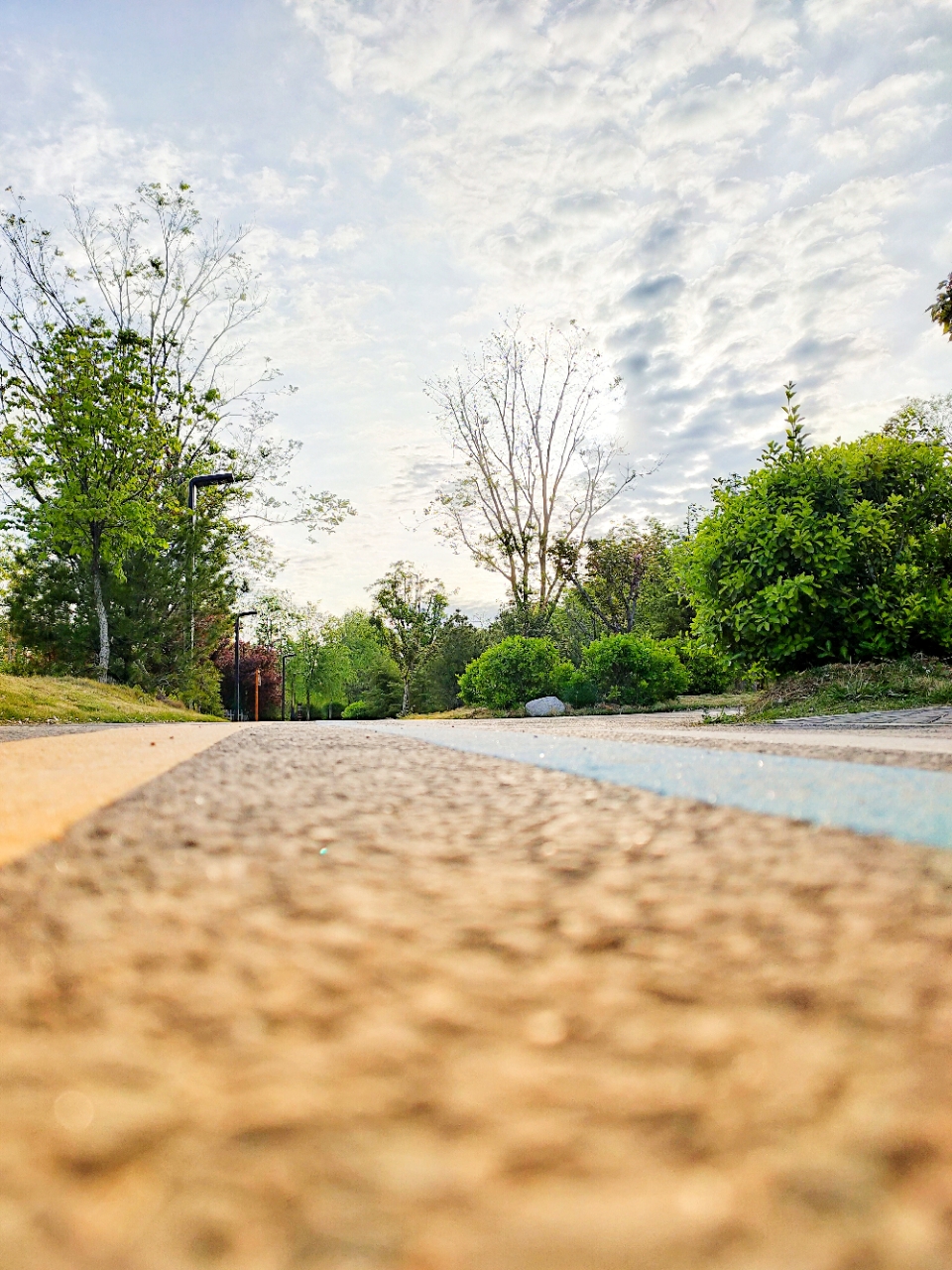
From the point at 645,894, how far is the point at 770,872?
0.13 metres

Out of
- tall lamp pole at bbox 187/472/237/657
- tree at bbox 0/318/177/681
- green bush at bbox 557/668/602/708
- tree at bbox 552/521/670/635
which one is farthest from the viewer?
tree at bbox 552/521/670/635

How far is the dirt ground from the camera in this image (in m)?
0.24

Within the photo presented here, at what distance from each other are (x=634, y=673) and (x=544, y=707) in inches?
83.9

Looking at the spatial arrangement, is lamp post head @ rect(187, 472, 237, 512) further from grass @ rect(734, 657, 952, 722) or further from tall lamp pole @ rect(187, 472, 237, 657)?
grass @ rect(734, 657, 952, 722)

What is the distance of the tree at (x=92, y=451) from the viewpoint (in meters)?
13.2

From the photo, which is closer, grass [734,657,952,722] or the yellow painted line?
the yellow painted line

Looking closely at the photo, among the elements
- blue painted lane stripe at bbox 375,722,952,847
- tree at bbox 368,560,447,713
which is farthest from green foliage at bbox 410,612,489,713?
blue painted lane stripe at bbox 375,722,952,847

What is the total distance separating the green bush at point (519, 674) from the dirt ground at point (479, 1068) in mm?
16560

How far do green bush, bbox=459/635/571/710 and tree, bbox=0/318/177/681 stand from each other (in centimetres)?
785

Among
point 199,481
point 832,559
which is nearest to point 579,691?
point 832,559

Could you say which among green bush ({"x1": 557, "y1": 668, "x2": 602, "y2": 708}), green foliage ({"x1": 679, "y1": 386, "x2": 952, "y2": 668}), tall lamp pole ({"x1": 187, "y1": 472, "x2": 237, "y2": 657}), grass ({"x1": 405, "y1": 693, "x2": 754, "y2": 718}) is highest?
tall lamp pole ({"x1": 187, "y1": 472, "x2": 237, "y2": 657})

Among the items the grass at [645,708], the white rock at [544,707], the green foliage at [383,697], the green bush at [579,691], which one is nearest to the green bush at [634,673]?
the green bush at [579,691]

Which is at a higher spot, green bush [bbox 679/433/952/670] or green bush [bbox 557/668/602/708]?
green bush [bbox 679/433/952/670]

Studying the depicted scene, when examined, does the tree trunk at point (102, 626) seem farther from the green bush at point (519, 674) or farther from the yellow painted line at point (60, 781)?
the yellow painted line at point (60, 781)
